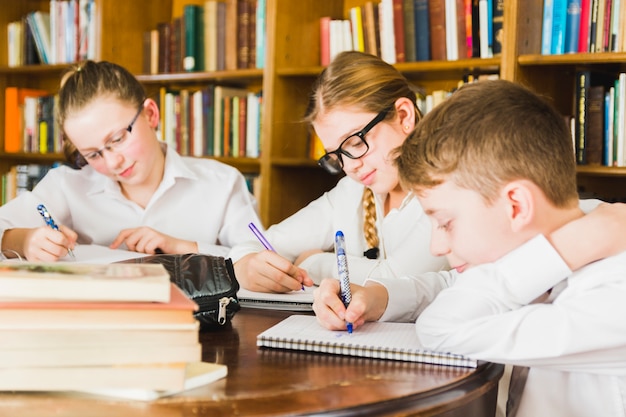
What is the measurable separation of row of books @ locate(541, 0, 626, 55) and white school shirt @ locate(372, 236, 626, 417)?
5.69 feet

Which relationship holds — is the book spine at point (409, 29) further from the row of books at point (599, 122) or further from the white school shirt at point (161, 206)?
the white school shirt at point (161, 206)

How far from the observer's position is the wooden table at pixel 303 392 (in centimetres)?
81

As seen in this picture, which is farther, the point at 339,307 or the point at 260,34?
the point at 260,34

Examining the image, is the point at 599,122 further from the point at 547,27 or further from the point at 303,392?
the point at 303,392

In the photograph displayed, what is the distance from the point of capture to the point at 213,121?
3564 millimetres

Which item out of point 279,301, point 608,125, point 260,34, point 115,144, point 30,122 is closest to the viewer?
point 279,301

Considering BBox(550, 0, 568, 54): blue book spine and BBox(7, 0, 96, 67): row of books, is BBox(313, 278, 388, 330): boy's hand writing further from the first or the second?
BBox(7, 0, 96, 67): row of books

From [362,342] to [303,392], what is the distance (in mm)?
215

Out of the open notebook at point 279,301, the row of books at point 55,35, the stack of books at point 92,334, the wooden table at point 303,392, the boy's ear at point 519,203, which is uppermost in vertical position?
the row of books at point 55,35

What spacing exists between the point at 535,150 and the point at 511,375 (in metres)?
0.35

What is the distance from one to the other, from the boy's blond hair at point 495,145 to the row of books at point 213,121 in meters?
2.26

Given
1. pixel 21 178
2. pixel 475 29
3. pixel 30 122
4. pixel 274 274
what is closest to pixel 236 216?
pixel 274 274

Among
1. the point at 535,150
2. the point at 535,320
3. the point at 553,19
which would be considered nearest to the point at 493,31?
the point at 553,19

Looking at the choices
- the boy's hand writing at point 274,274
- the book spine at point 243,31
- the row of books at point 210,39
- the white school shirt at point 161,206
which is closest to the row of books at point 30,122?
the row of books at point 210,39
